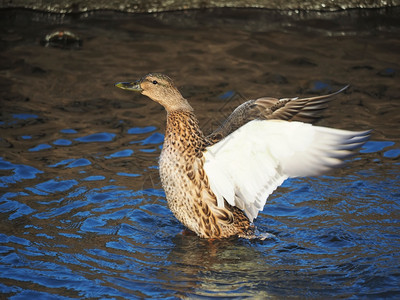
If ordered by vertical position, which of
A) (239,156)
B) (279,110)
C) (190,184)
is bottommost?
(190,184)

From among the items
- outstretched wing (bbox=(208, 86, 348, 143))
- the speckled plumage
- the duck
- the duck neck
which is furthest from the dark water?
outstretched wing (bbox=(208, 86, 348, 143))

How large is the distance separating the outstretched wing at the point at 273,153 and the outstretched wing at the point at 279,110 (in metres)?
0.42

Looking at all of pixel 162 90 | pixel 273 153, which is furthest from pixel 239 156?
pixel 162 90

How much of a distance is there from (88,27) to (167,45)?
1618 mm

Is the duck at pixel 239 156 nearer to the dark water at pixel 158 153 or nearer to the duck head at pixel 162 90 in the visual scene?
the duck head at pixel 162 90

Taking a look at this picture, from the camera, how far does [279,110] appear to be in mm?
6113

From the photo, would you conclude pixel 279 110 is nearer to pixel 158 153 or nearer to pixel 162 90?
pixel 162 90

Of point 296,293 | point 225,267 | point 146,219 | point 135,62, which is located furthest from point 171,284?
point 135,62

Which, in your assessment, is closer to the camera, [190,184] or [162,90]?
[190,184]

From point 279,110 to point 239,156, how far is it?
680 mm

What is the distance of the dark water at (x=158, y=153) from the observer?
18.3 ft

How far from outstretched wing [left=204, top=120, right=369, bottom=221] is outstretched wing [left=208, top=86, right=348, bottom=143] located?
0.42m

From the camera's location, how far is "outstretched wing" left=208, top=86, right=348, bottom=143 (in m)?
5.91

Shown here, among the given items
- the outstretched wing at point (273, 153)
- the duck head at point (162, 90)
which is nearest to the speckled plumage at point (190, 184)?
the duck head at point (162, 90)
